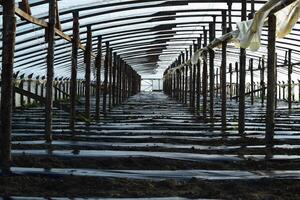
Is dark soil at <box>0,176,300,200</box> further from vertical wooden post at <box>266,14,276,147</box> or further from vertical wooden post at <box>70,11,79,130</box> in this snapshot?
vertical wooden post at <box>70,11,79,130</box>

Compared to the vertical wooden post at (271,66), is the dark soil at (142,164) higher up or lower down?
lower down

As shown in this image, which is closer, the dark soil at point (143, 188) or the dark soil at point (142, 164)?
the dark soil at point (143, 188)

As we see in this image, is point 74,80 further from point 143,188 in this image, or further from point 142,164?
point 143,188

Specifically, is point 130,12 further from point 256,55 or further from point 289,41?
point 256,55

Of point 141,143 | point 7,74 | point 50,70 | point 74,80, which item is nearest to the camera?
point 7,74

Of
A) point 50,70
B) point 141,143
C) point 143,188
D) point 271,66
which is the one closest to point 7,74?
point 143,188

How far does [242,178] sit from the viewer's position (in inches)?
205

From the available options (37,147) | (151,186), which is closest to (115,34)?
(37,147)

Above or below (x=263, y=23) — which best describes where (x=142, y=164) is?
below

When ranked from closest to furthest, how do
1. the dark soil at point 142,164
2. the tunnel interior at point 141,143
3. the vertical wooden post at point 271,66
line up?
the tunnel interior at point 141,143 < the dark soil at point 142,164 < the vertical wooden post at point 271,66

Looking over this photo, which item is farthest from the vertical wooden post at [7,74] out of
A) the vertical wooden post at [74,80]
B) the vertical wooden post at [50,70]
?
the vertical wooden post at [74,80]

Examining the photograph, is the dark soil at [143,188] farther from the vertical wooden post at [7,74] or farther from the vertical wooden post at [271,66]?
the vertical wooden post at [271,66]

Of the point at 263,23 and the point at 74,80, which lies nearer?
the point at 263,23

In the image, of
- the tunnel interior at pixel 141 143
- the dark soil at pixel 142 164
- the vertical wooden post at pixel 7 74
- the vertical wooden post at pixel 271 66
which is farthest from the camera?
the vertical wooden post at pixel 271 66
